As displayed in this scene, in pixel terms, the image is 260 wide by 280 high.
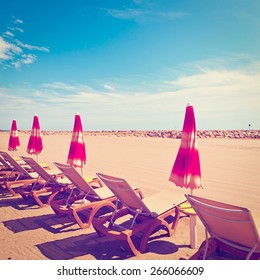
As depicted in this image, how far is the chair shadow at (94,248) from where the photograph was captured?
141 inches

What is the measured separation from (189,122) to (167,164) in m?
7.94

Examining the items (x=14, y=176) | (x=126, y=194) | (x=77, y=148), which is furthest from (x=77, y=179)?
(x=14, y=176)

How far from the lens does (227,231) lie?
8.96 feet

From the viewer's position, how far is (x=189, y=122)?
375 cm

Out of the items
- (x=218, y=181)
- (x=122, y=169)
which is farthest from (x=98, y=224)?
(x=122, y=169)

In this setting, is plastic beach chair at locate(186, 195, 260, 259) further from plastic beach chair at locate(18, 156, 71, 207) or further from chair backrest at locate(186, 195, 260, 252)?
plastic beach chair at locate(18, 156, 71, 207)

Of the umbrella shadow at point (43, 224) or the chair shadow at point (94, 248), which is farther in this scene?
the umbrella shadow at point (43, 224)

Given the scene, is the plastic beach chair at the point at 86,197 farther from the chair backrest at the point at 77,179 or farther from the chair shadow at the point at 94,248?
the chair shadow at the point at 94,248

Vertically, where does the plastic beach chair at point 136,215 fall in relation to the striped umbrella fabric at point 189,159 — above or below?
below

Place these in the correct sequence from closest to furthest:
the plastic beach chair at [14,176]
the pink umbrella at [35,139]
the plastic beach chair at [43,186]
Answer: the plastic beach chair at [43,186] → the plastic beach chair at [14,176] → the pink umbrella at [35,139]

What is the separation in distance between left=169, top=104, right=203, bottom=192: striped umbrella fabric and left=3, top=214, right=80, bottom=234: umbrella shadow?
2.22 m

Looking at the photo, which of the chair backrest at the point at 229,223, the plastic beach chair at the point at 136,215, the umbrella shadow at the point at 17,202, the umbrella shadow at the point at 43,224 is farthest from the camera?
the umbrella shadow at the point at 17,202

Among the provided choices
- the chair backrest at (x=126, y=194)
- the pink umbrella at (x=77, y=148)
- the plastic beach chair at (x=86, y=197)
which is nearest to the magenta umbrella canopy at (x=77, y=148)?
the pink umbrella at (x=77, y=148)

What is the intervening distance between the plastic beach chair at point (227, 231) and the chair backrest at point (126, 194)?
1044 mm
